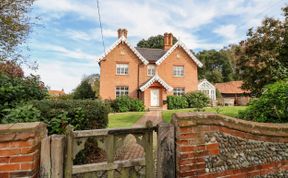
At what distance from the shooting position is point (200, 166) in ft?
11.9

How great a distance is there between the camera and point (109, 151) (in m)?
3.36

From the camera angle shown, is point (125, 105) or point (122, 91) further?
point (122, 91)

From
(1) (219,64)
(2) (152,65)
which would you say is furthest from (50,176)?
(1) (219,64)

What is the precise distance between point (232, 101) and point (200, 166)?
4044cm

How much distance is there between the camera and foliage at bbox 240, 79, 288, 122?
Result: 5.80 meters

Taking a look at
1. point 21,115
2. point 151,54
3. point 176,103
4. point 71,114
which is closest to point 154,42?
point 151,54

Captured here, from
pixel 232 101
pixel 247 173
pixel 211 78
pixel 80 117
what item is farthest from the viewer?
pixel 211 78

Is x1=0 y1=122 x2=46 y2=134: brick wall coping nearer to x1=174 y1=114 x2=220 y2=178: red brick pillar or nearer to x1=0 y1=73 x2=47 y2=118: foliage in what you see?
x1=174 y1=114 x2=220 y2=178: red brick pillar

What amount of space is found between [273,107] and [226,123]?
2.95 meters

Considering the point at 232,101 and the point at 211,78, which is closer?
the point at 232,101

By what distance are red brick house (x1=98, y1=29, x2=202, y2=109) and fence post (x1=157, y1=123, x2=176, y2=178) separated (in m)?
25.1

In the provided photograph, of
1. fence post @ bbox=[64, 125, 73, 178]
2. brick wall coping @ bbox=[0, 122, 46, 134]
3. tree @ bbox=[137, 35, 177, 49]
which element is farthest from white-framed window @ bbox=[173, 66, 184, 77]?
tree @ bbox=[137, 35, 177, 49]

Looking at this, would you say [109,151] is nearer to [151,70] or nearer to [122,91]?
[122,91]

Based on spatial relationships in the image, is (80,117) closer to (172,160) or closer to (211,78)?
(172,160)
